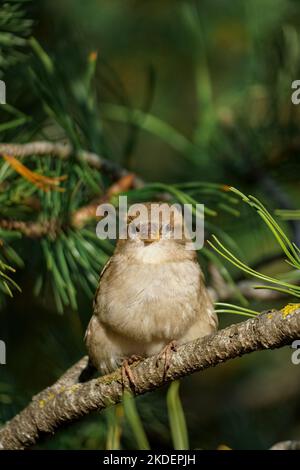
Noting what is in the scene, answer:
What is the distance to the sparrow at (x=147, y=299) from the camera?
105 inches

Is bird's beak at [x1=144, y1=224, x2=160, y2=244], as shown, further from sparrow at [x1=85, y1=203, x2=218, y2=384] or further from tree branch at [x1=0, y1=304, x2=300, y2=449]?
tree branch at [x1=0, y1=304, x2=300, y2=449]

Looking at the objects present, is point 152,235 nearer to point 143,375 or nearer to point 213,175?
point 143,375

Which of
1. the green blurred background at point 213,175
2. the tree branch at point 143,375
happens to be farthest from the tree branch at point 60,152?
the tree branch at point 143,375

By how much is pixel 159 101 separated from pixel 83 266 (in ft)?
8.83

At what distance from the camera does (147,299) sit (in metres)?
2.69

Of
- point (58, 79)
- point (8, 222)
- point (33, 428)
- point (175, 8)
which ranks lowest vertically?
point (33, 428)

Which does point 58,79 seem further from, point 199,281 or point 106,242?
point 199,281

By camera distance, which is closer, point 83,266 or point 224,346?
point 224,346

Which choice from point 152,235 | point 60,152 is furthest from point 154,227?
point 60,152

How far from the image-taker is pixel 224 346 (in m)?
1.98

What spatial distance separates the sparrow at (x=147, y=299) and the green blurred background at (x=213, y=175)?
0.88ft

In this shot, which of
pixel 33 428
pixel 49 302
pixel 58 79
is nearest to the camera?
pixel 33 428

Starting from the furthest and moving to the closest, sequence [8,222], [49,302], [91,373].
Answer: [49,302] → [91,373] → [8,222]

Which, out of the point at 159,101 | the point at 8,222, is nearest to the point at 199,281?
the point at 8,222
